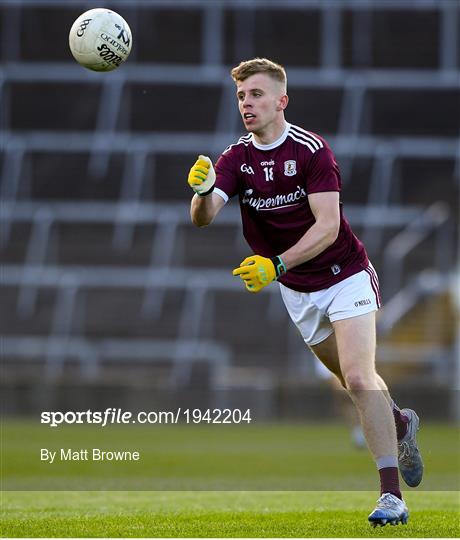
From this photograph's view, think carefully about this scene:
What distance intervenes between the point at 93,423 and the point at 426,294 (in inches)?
179

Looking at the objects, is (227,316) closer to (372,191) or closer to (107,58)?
(372,191)

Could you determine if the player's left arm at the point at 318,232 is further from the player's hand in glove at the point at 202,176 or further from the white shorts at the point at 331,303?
the player's hand in glove at the point at 202,176

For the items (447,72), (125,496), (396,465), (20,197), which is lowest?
(125,496)

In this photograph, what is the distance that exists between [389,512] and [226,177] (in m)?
1.75

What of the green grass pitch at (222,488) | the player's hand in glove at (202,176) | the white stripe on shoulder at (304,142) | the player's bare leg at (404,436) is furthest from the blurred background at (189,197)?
the player's hand in glove at (202,176)

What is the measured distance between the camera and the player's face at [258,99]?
6141mm

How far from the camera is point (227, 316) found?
17.6 metres

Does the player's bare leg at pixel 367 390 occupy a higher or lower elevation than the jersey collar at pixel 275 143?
lower

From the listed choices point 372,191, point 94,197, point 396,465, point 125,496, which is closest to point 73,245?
point 94,197

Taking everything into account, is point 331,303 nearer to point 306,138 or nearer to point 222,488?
point 306,138

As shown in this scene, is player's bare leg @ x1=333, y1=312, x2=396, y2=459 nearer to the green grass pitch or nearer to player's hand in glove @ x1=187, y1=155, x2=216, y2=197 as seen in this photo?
the green grass pitch

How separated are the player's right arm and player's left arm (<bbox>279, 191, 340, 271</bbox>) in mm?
421

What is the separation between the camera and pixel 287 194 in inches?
245

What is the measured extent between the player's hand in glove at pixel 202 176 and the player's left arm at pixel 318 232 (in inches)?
18.0
